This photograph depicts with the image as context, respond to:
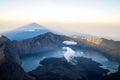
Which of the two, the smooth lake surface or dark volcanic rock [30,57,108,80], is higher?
dark volcanic rock [30,57,108,80]

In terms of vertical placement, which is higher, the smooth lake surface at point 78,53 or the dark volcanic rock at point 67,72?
the dark volcanic rock at point 67,72

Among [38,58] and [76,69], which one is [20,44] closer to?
[38,58]

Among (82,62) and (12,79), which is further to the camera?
(82,62)

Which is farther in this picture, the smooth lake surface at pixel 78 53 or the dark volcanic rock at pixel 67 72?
the smooth lake surface at pixel 78 53

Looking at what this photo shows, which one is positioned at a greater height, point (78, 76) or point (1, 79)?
point (1, 79)

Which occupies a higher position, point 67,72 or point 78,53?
point 67,72

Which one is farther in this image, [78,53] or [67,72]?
[78,53]

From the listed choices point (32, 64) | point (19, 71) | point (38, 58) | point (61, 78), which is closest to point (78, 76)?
point (61, 78)

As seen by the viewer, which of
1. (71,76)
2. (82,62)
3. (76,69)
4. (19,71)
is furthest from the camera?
(82,62)

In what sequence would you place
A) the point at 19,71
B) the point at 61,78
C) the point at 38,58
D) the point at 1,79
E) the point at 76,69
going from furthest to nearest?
1. the point at 38,58
2. the point at 76,69
3. the point at 61,78
4. the point at 19,71
5. the point at 1,79

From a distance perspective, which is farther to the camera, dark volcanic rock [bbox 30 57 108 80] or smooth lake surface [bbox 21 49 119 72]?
smooth lake surface [bbox 21 49 119 72]

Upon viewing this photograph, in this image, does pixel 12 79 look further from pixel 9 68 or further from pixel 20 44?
pixel 20 44
